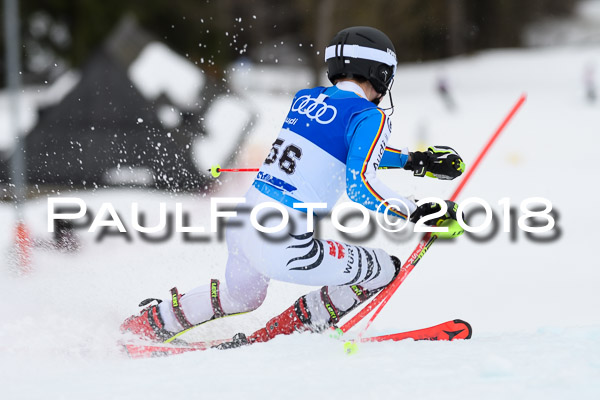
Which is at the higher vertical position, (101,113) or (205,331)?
(101,113)

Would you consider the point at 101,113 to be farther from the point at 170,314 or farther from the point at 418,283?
the point at 170,314

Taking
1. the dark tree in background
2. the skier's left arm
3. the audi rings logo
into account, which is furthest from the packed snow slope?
the dark tree in background

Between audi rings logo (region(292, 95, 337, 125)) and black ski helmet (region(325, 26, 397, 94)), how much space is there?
0.73 feet

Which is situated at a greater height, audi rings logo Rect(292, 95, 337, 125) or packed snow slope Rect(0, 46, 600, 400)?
audi rings logo Rect(292, 95, 337, 125)

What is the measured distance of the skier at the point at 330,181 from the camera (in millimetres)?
3479

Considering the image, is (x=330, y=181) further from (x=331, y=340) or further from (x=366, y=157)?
(x=331, y=340)

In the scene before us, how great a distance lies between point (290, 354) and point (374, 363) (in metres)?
0.43

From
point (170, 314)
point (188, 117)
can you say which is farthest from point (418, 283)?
point (188, 117)

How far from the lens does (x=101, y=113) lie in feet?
38.4

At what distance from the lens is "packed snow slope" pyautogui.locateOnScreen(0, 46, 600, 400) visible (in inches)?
118

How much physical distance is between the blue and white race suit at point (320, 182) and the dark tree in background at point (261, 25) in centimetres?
1750

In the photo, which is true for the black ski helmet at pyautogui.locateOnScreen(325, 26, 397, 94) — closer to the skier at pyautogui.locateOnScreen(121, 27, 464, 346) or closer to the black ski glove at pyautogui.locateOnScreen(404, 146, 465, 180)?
the skier at pyautogui.locateOnScreen(121, 27, 464, 346)

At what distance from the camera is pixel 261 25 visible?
3747 cm

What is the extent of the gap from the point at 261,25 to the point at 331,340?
3534cm
